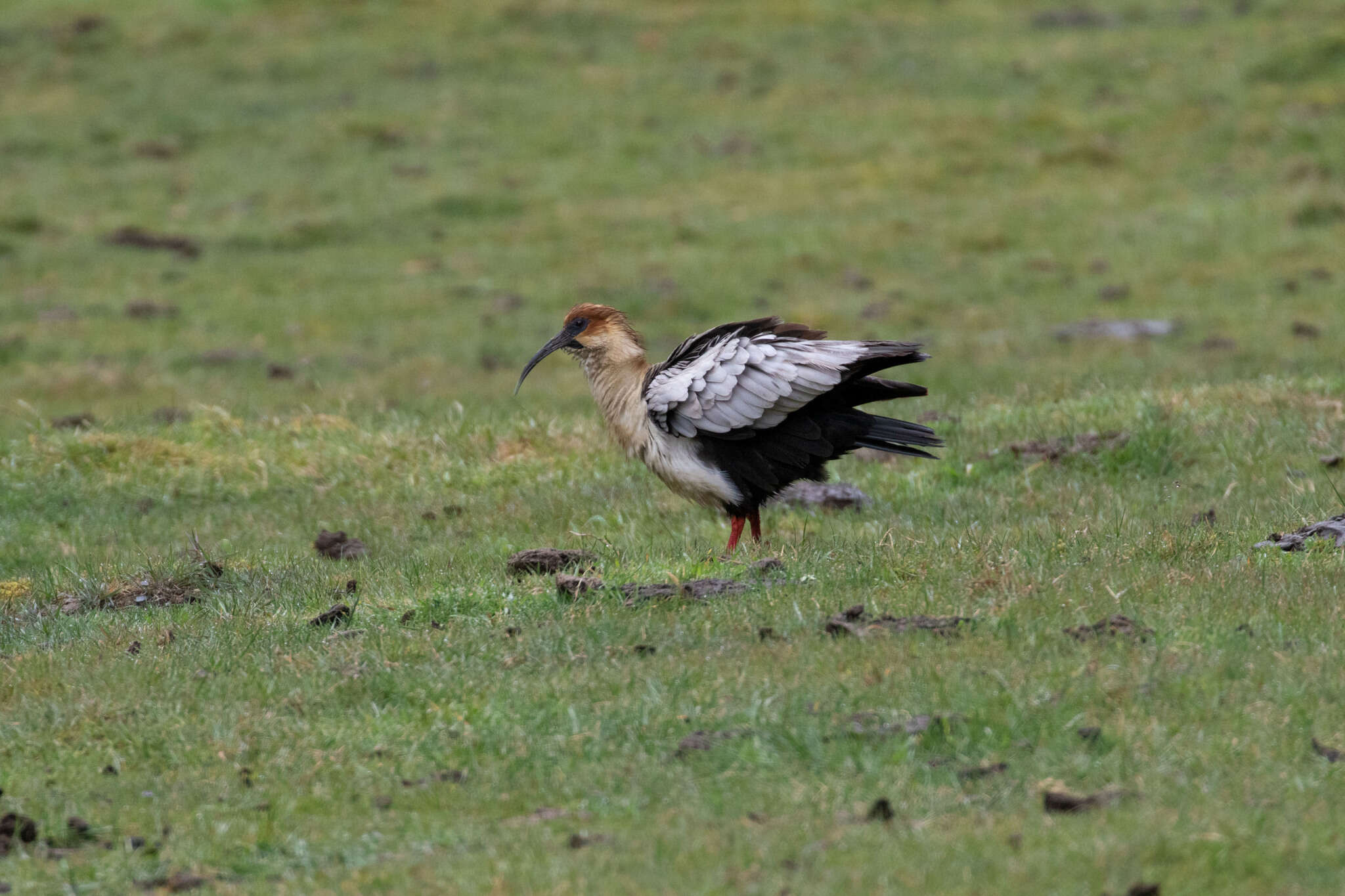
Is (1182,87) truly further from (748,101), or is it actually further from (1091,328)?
(1091,328)

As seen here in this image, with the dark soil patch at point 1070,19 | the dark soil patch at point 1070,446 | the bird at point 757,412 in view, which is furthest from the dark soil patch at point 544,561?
the dark soil patch at point 1070,19

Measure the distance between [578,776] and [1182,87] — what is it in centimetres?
2616

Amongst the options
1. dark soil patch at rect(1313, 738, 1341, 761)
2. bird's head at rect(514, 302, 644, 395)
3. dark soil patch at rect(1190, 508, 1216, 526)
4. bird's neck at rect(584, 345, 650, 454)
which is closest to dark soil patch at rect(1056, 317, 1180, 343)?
dark soil patch at rect(1190, 508, 1216, 526)

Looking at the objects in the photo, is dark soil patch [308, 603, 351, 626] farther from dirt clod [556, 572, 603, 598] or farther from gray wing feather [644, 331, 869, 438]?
gray wing feather [644, 331, 869, 438]

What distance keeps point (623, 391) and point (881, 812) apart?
4641 mm

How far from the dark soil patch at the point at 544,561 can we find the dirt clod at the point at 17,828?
126 inches

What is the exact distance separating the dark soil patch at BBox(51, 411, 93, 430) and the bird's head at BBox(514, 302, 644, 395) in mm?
5641

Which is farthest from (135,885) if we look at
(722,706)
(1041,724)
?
(1041,724)

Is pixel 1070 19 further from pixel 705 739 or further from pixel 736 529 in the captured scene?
pixel 705 739

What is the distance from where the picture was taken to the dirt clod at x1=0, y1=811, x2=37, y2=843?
17.2 ft

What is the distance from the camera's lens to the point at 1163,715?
5.58 metres

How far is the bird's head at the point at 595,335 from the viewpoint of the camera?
9578 millimetres

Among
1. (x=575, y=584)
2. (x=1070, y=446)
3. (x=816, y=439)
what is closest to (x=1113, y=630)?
(x=575, y=584)

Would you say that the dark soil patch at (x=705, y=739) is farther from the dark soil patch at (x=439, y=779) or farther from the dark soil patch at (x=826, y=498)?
the dark soil patch at (x=826, y=498)
